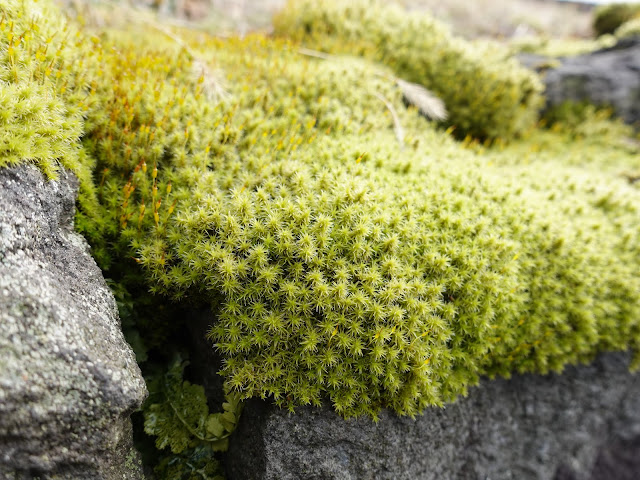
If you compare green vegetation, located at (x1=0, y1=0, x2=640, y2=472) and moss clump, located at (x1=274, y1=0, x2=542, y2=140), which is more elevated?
moss clump, located at (x1=274, y1=0, x2=542, y2=140)

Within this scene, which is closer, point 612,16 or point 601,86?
point 601,86

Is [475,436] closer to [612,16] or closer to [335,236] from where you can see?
[335,236]

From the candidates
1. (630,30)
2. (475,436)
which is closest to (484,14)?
(630,30)

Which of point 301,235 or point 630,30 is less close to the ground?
point 630,30

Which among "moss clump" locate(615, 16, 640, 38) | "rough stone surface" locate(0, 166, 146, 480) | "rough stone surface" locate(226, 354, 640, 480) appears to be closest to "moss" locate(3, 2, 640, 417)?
"rough stone surface" locate(226, 354, 640, 480)

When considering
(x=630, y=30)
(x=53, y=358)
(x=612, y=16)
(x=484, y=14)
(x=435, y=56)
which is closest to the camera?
(x=53, y=358)

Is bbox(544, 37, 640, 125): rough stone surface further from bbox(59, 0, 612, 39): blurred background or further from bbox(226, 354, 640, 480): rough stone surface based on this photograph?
bbox(226, 354, 640, 480): rough stone surface

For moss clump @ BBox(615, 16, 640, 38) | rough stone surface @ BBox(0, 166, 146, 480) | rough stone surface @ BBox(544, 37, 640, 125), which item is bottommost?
rough stone surface @ BBox(0, 166, 146, 480)
